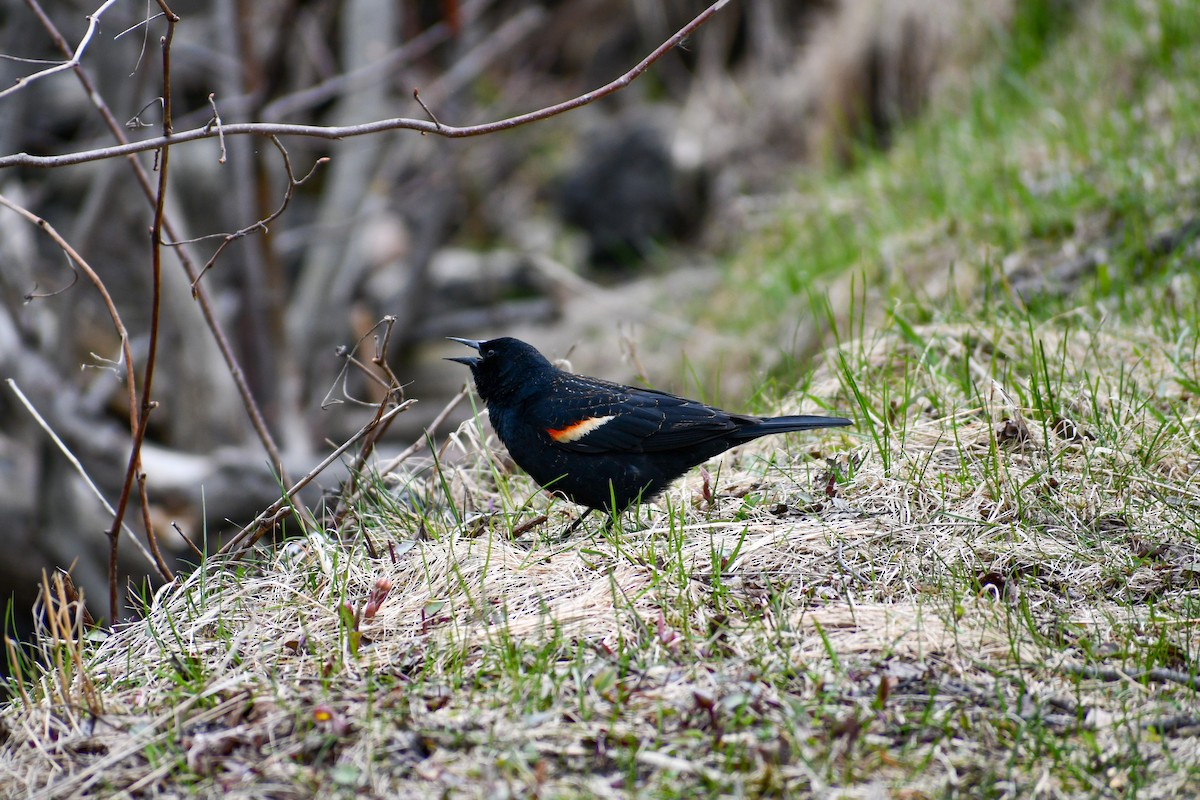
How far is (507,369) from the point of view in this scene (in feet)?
12.6

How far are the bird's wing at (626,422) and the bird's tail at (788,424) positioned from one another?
2.4 inches

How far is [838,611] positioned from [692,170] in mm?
8949

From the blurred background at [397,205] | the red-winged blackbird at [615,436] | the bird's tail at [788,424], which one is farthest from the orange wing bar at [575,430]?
the blurred background at [397,205]

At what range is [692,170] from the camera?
11055 mm

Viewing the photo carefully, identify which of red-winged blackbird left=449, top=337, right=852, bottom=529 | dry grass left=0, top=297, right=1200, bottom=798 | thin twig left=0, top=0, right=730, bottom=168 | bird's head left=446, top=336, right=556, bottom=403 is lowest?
dry grass left=0, top=297, right=1200, bottom=798

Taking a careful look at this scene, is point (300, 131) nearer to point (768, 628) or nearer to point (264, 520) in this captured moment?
point (264, 520)

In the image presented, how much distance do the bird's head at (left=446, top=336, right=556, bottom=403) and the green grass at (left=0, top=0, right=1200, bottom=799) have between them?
0.18 metres

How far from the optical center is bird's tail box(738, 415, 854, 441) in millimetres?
3291

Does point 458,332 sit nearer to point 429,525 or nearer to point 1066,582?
point 429,525

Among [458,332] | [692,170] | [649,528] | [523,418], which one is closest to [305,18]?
[458,332]

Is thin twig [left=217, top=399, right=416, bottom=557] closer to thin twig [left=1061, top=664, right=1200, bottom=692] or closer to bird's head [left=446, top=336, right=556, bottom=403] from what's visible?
bird's head [left=446, top=336, right=556, bottom=403]

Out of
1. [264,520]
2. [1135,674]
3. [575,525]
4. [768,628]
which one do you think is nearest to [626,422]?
[575,525]

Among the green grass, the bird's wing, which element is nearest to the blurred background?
the bird's wing

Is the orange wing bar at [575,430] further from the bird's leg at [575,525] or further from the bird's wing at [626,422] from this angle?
the bird's leg at [575,525]
